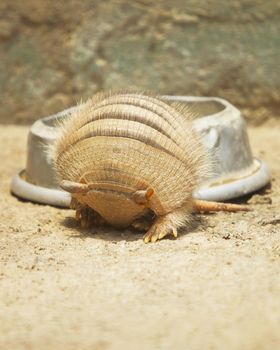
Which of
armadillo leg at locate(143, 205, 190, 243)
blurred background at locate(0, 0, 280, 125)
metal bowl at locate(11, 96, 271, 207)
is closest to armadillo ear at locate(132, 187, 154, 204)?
armadillo leg at locate(143, 205, 190, 243)

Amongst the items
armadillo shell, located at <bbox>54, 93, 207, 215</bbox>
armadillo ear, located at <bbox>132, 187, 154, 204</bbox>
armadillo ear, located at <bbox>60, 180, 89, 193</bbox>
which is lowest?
armadillo ear, located at <bbox>60, 180, 89, 193</bbox>

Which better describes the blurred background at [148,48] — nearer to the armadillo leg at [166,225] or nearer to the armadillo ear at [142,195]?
the armadillo leg at [166,225]

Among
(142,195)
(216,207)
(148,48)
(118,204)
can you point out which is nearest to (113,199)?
(118,204)

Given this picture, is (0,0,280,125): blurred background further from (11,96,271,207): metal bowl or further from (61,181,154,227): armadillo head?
(61,181,154,227): armadillo head

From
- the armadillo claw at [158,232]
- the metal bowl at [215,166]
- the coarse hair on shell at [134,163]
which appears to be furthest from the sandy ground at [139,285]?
the metal bowl at [215,166]

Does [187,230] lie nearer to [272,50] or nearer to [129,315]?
[129,315]

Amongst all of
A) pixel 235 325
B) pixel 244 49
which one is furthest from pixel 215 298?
pixel 244 49
